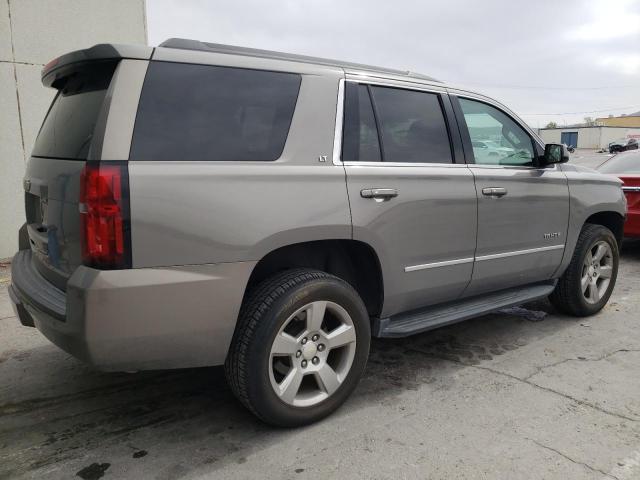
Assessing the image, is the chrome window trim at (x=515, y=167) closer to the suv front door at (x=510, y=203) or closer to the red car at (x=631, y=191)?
the suv front door at (x=510, y=203)

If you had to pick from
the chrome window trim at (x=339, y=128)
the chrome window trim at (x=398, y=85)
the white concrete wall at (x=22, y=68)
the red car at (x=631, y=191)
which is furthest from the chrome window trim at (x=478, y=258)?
the white concrete wall at (x=22, y=68)

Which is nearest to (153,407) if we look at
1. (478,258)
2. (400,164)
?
(400,164)

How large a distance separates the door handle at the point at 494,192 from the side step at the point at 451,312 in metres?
0.77

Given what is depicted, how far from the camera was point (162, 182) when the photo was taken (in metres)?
2.34

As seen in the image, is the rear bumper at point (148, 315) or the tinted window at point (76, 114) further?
the tinted window at point (76, 114)

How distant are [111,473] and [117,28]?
6819 mm

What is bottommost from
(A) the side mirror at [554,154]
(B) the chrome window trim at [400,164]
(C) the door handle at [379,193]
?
(C) the door handle at [379,193]

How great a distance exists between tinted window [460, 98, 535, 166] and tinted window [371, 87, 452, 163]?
1.03 ft

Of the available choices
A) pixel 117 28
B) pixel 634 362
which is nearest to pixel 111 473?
pixel 634 362

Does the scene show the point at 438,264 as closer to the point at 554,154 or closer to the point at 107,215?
the point at 554,154

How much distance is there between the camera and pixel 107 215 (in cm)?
226

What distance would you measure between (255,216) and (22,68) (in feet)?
19.6

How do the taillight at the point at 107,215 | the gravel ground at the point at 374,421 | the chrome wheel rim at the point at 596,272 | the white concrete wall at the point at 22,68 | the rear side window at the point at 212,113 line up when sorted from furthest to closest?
the white concrete wall at the point at 22,68 < the chrome wheel rim at the point at 596,272 < the gravel ground at the point at 374,421 < the rear side window at the point at 212,113 < the taillight at the point at 107,215

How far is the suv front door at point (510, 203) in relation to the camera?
376 centimetres
